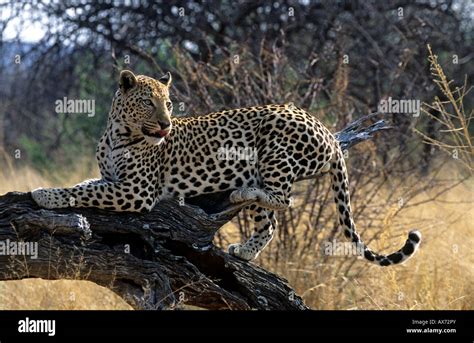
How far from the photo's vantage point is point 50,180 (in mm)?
15211

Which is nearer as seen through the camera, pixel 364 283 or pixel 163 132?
pixel 163 132

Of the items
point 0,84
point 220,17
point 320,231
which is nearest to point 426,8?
point 220,17

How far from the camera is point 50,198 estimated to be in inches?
258

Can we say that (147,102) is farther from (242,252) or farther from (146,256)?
(242,252)

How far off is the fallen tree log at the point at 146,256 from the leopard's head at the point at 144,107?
0.57 m

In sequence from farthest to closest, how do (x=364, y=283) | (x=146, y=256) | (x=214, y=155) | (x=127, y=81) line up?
(x=364, y=283) → (x=214, y=155) → (x=127, y=81) → (x=146, y=256)

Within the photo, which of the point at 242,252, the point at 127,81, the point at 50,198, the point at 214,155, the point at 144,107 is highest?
the point at 127,81

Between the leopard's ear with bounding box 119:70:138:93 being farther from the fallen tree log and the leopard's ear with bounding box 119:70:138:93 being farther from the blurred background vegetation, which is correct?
the blurred background vegetation

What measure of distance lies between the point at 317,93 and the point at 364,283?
2301mm

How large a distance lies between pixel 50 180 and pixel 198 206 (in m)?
8.43

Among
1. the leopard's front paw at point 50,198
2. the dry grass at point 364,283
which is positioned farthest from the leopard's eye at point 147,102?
the dry grass at point 364,283

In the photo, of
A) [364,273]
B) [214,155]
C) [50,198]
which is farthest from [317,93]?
[50,198]
